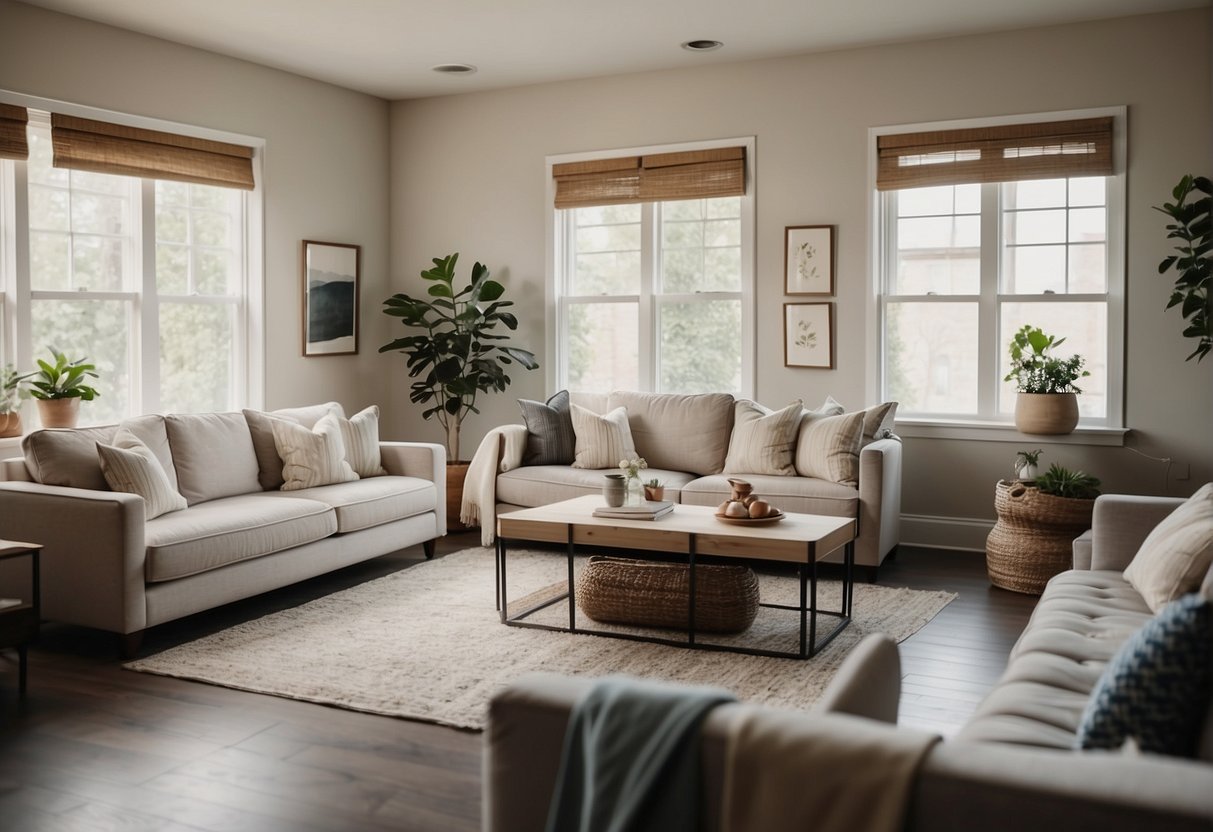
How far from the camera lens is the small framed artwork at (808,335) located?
244 inches

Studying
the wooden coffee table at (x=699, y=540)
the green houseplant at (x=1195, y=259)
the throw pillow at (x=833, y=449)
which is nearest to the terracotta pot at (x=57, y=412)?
the wooden coffee table at (x=699, y=540)

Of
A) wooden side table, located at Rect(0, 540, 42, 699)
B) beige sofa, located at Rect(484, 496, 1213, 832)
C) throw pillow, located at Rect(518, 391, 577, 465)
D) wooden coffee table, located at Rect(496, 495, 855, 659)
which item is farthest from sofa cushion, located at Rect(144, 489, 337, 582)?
beige sofa, located at Rect(484, 496, 1213, 832)

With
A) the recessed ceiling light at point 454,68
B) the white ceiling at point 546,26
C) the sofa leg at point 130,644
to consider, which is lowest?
the sofa leg at point 130,644

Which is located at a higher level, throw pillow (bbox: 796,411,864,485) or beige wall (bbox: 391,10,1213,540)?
beige wall (bbox: 391,10,1213,540)

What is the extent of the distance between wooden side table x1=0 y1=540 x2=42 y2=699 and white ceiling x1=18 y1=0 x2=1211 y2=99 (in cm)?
293

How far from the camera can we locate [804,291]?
20.5 ft

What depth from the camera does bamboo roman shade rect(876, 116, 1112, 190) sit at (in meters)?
5.54

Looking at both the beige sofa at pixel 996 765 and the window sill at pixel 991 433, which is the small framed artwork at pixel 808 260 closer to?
the window sill at pixel 991 433

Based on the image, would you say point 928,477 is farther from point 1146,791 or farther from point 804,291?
point 1146,791

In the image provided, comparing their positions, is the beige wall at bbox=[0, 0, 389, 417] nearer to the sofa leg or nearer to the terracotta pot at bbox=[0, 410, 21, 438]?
the terracotta pot at bbox=[0, 410, 21, 438]

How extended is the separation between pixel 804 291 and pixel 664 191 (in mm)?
1106

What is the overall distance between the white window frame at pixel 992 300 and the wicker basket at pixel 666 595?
2198mm

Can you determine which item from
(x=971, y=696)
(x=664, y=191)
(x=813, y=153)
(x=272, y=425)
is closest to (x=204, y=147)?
(x=272, y=425)

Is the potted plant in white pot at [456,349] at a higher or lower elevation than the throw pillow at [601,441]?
higher
